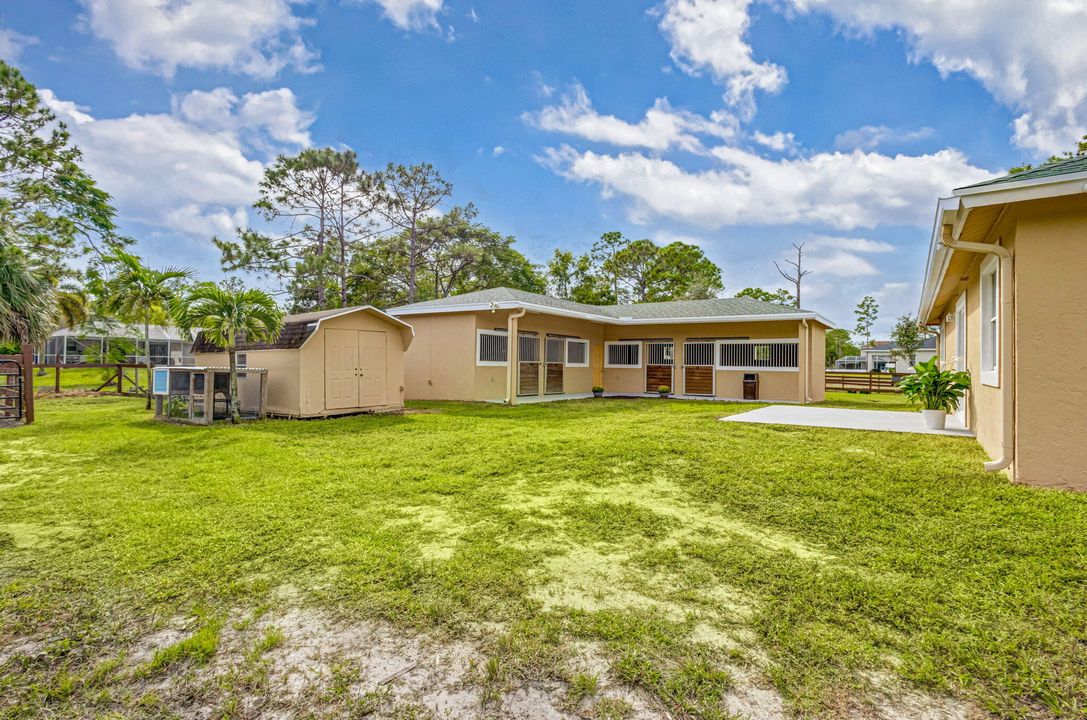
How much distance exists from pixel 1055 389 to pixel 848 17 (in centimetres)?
820

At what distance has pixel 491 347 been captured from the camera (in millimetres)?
12625

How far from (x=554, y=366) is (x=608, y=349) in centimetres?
269

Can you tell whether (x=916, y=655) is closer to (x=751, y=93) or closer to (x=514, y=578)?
(x=514, y=578)

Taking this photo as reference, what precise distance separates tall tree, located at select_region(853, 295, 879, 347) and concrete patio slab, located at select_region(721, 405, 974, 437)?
31883 millimetres

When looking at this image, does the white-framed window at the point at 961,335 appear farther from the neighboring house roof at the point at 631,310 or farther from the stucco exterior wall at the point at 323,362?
the stucco exterior wall at the point at 323,362

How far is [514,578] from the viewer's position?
8.47ft

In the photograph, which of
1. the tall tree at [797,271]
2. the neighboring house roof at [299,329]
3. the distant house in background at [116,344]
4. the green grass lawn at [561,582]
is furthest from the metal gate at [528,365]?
the tall tree at [797,271]

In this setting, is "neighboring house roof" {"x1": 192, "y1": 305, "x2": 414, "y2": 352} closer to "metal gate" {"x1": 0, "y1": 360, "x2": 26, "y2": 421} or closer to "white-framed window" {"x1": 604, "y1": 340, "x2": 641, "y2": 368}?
"metal gate" {"x1": 0, "y1": 360, "x2": 26, "y2": 421}

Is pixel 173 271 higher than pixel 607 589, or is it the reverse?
pixel 173 271

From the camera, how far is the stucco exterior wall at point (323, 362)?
29.4 feet

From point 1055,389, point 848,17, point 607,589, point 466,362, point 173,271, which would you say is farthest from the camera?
point 466,362

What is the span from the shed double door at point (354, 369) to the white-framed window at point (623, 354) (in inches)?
317

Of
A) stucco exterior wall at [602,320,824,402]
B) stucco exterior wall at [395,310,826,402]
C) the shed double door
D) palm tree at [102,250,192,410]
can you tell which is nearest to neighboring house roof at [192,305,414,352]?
the shed double door

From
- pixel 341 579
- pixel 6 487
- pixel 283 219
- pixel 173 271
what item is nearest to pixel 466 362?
pixel 173 271
